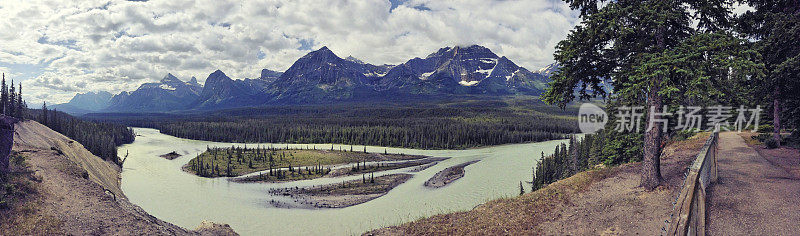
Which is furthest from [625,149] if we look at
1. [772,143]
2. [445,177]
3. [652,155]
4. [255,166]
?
[255,166]

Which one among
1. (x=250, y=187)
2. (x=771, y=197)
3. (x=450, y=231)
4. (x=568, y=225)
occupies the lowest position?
(x=250, y=187)

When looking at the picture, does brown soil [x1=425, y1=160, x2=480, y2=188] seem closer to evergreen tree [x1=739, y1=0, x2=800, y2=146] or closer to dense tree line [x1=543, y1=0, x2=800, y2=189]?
evergreen tree [x1=739, y1=0, x2=800, y2=146]

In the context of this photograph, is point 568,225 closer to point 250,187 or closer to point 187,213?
point 187,213

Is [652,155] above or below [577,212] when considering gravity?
above

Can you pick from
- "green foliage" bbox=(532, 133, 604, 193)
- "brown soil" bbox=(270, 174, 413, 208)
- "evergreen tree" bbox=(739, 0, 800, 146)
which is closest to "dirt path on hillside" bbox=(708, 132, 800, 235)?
"evergreen tree" bbox=(739, 0, 800, 146)

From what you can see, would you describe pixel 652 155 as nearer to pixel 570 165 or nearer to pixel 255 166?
pixel 570 165

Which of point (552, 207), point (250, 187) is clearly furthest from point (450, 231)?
point (250, 187)

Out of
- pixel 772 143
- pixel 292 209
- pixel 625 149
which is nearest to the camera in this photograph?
pixel 772 143
